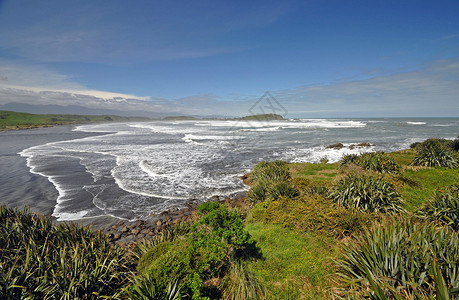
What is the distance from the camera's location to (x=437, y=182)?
37.3 ft

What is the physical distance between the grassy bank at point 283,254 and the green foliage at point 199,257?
26 millimetres

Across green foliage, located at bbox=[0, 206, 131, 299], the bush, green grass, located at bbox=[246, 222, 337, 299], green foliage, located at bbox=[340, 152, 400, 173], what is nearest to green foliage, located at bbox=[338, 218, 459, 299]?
green grass, located at bbox=[246, 222, 337, 299]

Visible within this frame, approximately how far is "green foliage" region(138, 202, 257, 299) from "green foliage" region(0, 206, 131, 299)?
87 cm

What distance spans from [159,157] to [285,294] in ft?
76.3

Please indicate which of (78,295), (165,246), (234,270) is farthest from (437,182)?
(78,295)

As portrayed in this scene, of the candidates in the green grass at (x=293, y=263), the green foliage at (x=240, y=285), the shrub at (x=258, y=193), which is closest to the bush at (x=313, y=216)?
the green grass at (x=293, y=263)

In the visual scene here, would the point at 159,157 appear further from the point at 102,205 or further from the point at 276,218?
the point at 276,218

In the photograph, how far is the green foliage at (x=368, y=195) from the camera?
8508mm

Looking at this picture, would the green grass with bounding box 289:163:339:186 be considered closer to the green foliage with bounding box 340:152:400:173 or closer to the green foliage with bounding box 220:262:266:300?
the green foliage with bounding box 340:152:400:173

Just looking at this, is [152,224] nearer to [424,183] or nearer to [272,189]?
[272,189]

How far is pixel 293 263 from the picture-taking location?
6.16 meters

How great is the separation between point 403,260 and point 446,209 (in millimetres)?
4341

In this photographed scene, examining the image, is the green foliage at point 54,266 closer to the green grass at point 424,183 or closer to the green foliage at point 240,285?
the green foliage at point 240,285

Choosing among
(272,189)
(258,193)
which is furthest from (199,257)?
(258,193)
